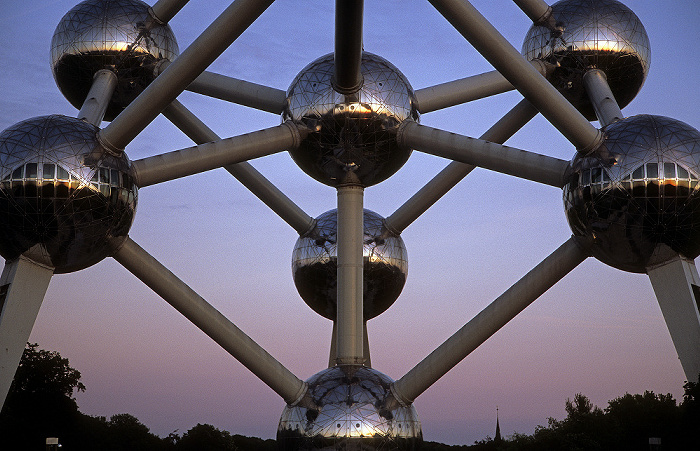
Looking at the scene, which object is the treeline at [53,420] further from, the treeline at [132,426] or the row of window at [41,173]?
the row of window at [41,173]

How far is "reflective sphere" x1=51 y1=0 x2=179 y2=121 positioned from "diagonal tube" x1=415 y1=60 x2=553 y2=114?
6.28 meters

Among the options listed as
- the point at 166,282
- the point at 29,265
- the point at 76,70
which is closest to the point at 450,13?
the point at 166,282

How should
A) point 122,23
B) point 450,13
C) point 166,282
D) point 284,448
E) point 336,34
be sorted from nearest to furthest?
1. point 450,13
2. point 336,34
3. point 166,282
4. point 284,448
5. point 122,23

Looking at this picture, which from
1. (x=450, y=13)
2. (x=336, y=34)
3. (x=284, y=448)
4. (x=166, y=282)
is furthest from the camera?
(x=284, y=448)

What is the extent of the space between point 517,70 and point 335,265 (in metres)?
7.61

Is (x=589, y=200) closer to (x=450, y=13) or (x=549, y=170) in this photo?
(x=549, y=170)

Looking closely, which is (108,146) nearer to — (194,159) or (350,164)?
(194,159)

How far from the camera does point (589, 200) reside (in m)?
15.6

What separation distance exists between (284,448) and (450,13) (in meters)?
9.04

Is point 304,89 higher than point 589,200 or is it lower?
higher

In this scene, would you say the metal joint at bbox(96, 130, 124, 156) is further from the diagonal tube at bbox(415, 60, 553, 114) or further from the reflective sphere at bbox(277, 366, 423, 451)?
the diagonal tube at bbox(415, 60, 553, 114)

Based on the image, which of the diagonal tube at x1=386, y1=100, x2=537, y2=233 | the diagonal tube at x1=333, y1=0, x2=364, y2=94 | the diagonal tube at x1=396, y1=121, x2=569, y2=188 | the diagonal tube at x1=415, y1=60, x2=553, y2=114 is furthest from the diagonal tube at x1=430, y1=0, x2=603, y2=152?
the diagonal tube at x1=415, y1=60, x2=553, y2=114

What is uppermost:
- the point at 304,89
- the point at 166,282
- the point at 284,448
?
the point at 304,89

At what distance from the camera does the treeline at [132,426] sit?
42.2m
